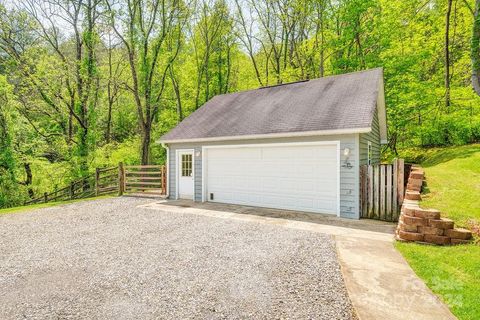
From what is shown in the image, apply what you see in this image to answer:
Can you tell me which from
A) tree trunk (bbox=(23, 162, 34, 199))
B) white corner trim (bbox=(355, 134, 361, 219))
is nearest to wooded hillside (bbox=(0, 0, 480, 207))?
tree trunk (bbox=(23, 162, 34, 199))

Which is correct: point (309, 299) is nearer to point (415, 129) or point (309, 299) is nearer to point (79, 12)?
point (415, 129)

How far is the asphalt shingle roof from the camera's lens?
25.1 ft

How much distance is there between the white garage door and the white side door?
2.78ft

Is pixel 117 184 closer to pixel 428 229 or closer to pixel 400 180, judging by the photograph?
pixel 400 180

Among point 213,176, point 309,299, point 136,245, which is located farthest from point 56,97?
point 309,299

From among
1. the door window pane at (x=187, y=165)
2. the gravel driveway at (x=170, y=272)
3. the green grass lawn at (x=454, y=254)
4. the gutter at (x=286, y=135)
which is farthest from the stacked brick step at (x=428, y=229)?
the door window pane at (x=187, y=165)

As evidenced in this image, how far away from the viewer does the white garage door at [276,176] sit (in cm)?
761

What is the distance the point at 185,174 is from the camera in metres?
10.8

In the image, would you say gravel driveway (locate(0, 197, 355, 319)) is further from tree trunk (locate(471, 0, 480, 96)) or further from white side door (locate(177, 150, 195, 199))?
tree trunk (locate(471, 0, 480, 96))

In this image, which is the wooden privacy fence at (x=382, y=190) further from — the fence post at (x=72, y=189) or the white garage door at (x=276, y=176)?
the fence post at (x=72, y=189)

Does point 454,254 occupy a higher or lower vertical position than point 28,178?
lower

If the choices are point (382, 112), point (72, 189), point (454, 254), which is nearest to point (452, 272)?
point (454, 254)

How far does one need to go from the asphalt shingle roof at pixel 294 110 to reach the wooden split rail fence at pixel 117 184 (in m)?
2.16

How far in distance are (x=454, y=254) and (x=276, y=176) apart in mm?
5108
